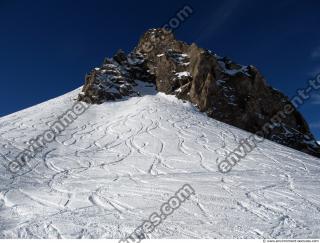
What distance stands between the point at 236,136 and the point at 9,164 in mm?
17753

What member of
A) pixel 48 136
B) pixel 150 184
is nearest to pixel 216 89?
pixel 48 136

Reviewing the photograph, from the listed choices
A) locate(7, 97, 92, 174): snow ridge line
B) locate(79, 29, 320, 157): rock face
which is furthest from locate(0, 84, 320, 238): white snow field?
locate(79, 29, 320, 157): rock face

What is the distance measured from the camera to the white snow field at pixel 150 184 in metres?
12.9

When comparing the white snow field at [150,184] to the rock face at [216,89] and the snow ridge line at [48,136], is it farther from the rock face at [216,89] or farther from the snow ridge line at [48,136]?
the rock face at [216,89]

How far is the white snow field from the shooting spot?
42.3 feet

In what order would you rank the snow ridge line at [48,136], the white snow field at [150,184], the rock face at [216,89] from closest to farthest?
1. the white snow field at [150,184]
2. the snow ridge line at [48,136]
3. the rock face at [216,89]

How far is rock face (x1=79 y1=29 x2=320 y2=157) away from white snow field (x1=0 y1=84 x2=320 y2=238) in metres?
9.82

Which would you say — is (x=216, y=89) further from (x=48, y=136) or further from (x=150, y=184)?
(x=150, y=184)

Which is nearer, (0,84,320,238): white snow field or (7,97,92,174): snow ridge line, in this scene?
(0,84,320,238): white snow field

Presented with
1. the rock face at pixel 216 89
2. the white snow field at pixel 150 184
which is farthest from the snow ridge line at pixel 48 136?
the rock face at pixel 216 89

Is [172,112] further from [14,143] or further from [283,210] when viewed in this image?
[283,210]

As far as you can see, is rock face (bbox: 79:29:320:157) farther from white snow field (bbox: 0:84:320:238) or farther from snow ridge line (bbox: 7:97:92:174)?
white snow field (bbox: 0:84:320:238)

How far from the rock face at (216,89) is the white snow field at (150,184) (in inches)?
387

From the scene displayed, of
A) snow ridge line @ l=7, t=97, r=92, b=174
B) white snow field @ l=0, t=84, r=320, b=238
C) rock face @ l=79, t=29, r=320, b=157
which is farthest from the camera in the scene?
rock face @ l=79, t=29, r=320, b=157
